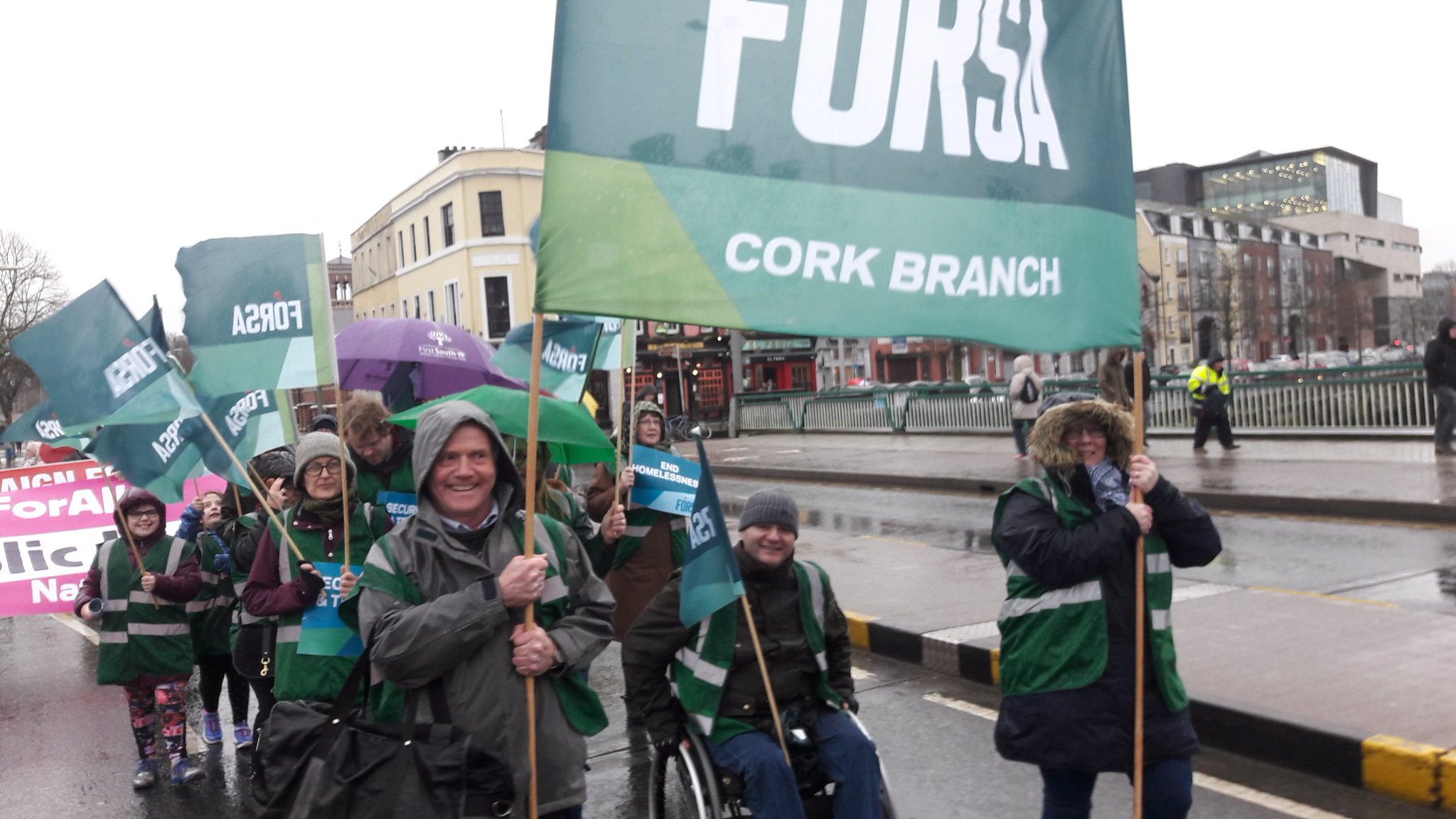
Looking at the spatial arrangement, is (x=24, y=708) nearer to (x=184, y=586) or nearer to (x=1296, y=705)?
(x=184, y=586)

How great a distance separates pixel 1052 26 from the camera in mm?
3125

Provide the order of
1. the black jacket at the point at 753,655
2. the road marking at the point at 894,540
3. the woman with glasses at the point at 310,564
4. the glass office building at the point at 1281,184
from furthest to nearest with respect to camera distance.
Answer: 1. the glass office building at the point at 1281,184
2. the road marking at the point at 894,540
3. the woman with glasses at the point at 310,564
4. the black jacket at the point at 753,655

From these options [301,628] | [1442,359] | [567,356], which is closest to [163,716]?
[301,628]

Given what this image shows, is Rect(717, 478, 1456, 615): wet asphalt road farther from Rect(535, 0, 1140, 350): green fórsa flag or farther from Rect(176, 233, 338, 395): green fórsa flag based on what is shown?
Rect(176, 233, 338, 395): green fórsa flag

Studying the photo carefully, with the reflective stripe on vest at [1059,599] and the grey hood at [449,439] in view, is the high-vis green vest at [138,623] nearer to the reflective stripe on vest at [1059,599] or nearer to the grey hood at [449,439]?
the grey hood at [449,439]

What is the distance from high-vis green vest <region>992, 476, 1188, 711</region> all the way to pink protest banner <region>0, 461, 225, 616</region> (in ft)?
26.4

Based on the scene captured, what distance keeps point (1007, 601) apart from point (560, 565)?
1.44 meters

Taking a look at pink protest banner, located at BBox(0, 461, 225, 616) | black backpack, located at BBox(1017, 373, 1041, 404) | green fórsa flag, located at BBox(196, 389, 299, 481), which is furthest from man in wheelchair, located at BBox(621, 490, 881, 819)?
black backpack, located at BBox(1017, 373, 1041, 404)

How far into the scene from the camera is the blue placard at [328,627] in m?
4.58

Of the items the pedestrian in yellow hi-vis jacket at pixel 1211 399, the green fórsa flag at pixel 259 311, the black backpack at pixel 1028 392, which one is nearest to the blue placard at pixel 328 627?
the green fórsa flag at pixel 259 311

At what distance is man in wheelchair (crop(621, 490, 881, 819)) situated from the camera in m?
3.61

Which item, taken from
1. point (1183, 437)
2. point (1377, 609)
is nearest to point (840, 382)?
point (1183, 437)

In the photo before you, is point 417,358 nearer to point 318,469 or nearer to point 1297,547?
point 318,469

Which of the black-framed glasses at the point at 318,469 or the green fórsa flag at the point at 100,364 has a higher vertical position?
the green fórsa flag at the point at 100,364
